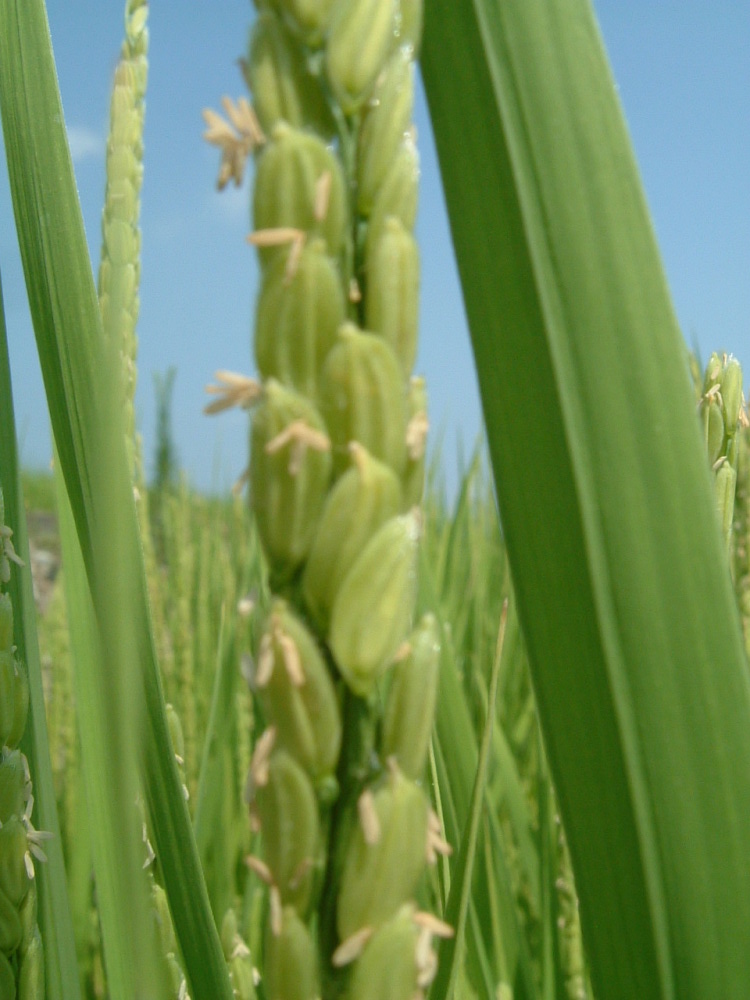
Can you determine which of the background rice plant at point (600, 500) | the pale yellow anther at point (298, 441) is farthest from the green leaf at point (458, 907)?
the pale yellow anther at point (298, 441)

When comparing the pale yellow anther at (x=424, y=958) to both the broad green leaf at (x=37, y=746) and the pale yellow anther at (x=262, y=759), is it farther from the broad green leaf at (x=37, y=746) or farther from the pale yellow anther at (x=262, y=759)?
the broad green leaf at (x=37, y=746)

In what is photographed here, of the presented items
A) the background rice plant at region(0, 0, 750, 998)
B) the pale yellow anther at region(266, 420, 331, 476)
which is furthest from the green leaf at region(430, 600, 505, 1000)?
the pale yellow anther at region(266, 420, 331, 476)

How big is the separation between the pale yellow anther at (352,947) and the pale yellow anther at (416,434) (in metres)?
0.08

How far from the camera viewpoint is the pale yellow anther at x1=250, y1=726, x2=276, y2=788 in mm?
152

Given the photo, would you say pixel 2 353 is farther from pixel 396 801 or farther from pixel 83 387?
pixel 396 801

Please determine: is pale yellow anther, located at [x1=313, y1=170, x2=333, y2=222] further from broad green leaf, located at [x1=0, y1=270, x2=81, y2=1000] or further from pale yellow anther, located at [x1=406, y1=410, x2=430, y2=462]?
broad green leaf, located at [x1=0, y1=270, x2=81, y2=1000]

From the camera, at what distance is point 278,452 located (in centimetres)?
15

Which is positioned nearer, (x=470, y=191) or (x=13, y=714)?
(x=470, y=191)

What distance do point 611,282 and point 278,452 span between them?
A: 8cm

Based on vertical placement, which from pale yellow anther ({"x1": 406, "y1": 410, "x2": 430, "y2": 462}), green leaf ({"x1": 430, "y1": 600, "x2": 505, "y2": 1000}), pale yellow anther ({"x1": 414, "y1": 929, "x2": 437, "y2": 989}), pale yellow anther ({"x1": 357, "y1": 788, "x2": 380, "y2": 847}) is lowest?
green leaf ({"x1": 430, "y1": 600, "x2": 505, "y2": 1000})

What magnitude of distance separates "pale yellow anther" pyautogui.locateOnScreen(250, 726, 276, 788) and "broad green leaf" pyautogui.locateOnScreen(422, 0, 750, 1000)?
0.22ft

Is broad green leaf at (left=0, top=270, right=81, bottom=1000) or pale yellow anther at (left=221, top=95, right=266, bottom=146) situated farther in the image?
broad green leaf at (left=0, top=270, right=81, bottom=1000)

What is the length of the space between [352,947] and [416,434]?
0.29ft

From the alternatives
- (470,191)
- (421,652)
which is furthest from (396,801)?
(470,191)
